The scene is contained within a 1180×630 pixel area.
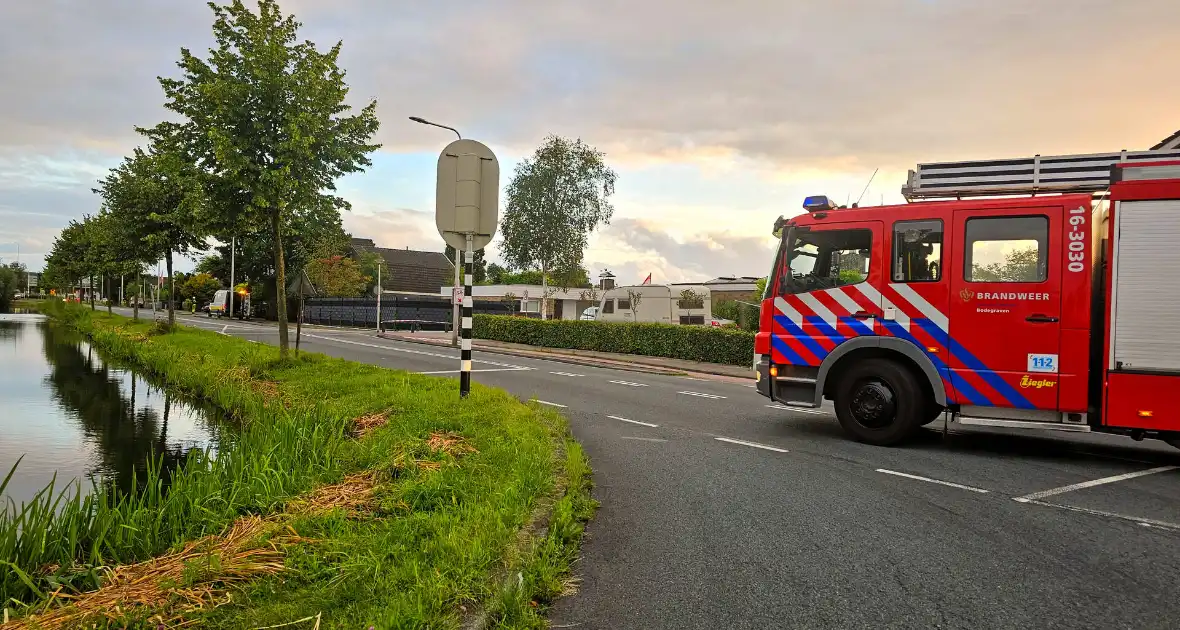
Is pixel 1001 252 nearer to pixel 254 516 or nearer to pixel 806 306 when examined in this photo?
pixel 806 306

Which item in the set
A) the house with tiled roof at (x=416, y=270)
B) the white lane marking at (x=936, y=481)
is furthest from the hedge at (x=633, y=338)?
the house with tiled roof at (x=416, y=270)

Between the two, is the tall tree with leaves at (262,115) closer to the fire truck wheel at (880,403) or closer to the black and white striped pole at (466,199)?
the black and white striped pole at (466,199)

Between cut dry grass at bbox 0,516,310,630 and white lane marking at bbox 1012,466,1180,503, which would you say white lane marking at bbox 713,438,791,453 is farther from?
cut dry grass at bbox 0,516,310,630

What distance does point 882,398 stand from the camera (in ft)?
25.9

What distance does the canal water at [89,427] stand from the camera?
28.5ft

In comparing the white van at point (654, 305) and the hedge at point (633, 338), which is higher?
the white van at point (654, 305)

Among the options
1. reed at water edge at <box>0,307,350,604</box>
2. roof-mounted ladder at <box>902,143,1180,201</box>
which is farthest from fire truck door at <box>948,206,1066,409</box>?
reed at water edge at <box>0,307,350,604</box>

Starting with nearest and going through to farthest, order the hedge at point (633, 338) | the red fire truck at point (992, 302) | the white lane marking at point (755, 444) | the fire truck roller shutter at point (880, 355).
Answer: the red fire truck at point (992, 302)
the fire truck roller shutter at point (880, 355)
the white lane marking at point (755, 444)
the hedge at point (633, 338)

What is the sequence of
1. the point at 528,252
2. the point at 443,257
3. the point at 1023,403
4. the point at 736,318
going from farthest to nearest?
the point at 443,257 → the point at 528,252 → the point at 736,318 → the point at 1023,403

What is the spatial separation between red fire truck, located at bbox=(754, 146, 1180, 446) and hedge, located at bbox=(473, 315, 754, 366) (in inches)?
474

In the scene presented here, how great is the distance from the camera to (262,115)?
13.3m

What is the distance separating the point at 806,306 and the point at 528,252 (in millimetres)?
39556

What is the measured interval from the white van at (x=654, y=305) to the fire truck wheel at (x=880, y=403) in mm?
21981

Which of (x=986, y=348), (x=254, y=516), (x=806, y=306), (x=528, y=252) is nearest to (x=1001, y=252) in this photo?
(x=986, y=348)
